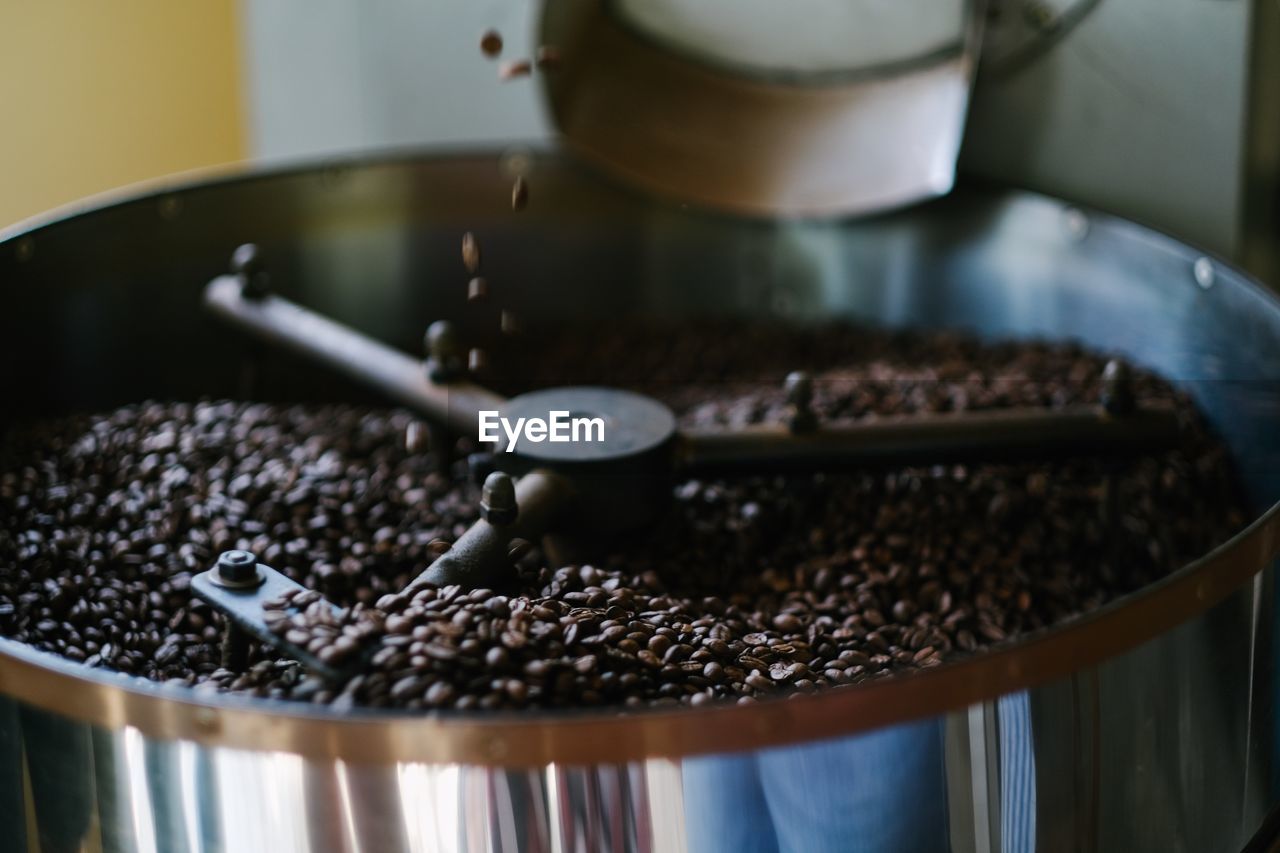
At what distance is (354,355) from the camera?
1886mm

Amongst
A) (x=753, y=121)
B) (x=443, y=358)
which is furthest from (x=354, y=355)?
(x=753, y=121)

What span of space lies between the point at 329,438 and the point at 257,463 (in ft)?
0.45


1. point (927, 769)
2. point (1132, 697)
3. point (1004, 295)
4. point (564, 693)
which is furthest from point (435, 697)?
point (1004, 295)

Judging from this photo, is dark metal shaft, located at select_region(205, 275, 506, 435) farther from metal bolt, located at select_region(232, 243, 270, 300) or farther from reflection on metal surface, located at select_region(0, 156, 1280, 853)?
reflection on metal surface, located at select_region(0, 156, 1280, 853)

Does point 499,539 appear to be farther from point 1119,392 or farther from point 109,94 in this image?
point 109,94

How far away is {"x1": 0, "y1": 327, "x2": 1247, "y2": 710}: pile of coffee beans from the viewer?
1164 mm

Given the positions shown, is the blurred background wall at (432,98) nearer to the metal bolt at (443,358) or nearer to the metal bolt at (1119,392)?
the metal bolt at (1119,392)

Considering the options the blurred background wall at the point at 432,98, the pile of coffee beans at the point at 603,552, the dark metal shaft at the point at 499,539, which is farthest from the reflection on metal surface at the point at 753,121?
the dark metal shaft at the point at 499,539

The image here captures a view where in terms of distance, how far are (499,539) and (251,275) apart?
33.7 inches

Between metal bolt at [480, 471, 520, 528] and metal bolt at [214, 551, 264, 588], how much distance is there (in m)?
0.24

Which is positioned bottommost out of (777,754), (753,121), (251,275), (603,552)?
(603,552)

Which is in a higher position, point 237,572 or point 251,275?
point 251,275

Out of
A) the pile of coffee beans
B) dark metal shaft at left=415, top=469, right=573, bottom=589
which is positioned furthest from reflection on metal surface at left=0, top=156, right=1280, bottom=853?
dark metal shaft at left=415, top=469, right=573, bottom=589

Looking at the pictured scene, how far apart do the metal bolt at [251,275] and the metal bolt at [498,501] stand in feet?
2.66
